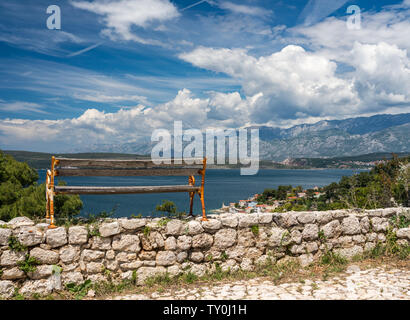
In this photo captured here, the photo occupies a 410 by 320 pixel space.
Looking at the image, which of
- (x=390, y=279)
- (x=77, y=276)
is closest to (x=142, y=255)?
(x=77, y=276)

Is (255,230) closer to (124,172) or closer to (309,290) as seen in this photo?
(309,290)

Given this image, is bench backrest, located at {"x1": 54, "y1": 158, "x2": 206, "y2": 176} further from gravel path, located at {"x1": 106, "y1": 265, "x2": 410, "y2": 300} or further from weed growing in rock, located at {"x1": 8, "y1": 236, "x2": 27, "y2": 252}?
gravel path, located at {"x1": 106, "y1": 265, "x2": 410, "y2": 300}

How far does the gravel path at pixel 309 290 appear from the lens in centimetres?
446

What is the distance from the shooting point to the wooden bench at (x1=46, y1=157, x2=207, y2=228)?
16.5 feet

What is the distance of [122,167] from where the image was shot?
5.46 metres

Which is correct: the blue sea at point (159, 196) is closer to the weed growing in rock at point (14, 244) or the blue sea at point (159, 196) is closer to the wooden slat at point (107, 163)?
the wooden slat at point (107, 163)

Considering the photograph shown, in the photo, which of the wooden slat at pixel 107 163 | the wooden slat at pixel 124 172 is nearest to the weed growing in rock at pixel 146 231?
the wooden slat at pixel 124 172

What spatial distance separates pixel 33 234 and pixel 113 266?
1.32 m

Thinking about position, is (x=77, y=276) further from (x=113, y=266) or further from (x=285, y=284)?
(x=285, y=284)

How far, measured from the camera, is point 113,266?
5.05 meters

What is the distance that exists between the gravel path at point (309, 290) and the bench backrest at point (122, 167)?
6.64 ft

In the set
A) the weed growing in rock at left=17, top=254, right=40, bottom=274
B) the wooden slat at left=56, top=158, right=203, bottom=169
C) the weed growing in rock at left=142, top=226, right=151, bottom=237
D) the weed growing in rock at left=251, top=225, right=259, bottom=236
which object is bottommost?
the weed growing in rock at left=17, top=254, right=40, bottom=274

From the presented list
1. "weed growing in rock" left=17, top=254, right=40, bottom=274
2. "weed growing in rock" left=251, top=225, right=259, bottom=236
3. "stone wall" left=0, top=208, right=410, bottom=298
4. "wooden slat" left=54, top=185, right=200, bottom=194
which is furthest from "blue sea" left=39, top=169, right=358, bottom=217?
"weed growing in rock" left=251, top=225, right=259, bottom=236
